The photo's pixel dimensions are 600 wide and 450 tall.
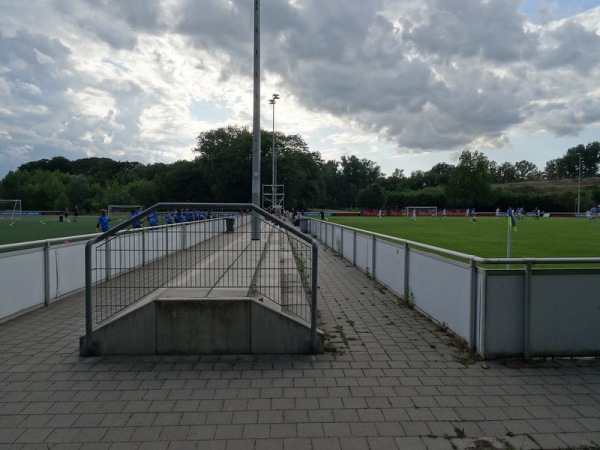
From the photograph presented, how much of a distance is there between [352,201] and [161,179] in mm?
51591

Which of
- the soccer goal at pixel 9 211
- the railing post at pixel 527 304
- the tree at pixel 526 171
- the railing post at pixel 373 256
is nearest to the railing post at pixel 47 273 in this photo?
the railing post at pixel 373 256

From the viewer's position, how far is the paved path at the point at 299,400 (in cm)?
369

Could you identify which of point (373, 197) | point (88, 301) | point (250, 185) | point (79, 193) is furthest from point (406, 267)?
point (79, 193)

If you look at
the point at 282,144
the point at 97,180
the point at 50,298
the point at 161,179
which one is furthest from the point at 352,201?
the point at 50,298

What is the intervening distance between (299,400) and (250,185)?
72296mm

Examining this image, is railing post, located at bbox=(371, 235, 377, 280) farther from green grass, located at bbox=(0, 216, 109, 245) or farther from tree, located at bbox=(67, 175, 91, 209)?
tree, located at bbox=(67, 175, 91, 209)

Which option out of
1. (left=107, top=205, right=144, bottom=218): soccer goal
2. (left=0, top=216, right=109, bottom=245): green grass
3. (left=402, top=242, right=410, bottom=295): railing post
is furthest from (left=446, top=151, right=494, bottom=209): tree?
(left=402, top=242, right=410, bottom=295): railing post

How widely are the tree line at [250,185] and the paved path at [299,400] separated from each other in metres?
61.7

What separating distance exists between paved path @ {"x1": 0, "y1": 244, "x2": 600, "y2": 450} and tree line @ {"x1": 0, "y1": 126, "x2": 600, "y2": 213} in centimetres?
6166

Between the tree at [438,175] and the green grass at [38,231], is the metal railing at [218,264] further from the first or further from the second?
the tree at [438,175]

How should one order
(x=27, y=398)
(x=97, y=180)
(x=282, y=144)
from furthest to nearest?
(x=97, y=180) < (x=282, y=144) < (x=27, y=398)

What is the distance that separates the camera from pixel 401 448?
3.55 meters

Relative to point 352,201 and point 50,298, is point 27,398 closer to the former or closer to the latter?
point 50,298

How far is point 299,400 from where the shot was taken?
4.37 meters
